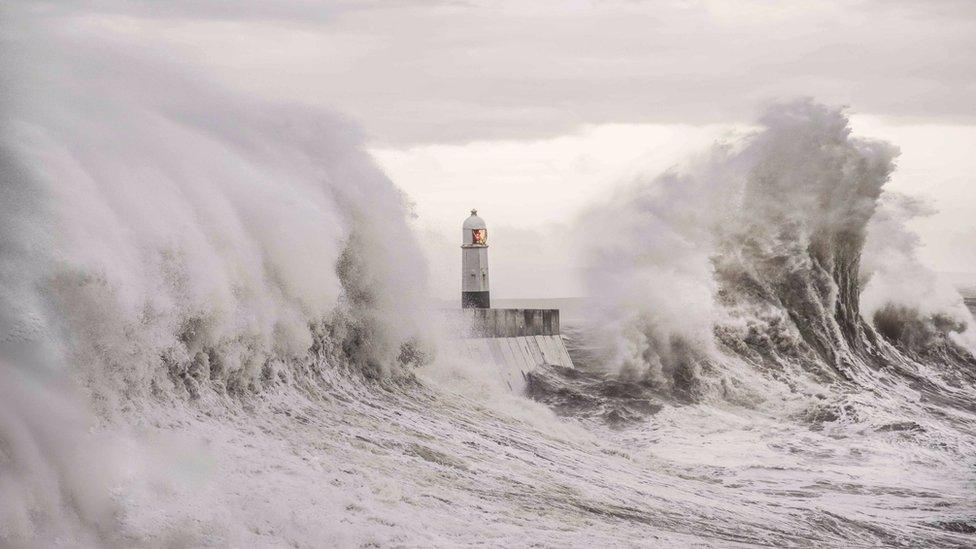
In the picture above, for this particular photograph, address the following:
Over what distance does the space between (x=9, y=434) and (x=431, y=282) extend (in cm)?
702

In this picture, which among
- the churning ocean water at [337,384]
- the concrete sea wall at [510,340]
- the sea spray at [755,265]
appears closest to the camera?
the churning ocean water at [337,384]

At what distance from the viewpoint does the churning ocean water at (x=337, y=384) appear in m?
6.88

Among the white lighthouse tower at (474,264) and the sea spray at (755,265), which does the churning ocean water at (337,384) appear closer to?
the sea spray at (755,265)

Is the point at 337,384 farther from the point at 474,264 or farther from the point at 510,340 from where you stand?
the point at 474,264

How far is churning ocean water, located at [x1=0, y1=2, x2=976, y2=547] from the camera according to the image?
271 inches

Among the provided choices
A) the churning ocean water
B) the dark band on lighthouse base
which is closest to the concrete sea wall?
the churning ocean water

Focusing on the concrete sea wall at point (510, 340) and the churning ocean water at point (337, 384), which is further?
the concrete sea wall at point (510, 340)

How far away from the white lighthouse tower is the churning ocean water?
4.66 feet

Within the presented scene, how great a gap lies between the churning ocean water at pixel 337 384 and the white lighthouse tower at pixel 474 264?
4.66ft

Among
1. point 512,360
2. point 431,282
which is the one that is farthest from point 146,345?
point 512,360

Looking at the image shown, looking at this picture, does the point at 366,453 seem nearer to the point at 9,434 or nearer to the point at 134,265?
the point at 134,265

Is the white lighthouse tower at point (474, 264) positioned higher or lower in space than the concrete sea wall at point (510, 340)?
higher

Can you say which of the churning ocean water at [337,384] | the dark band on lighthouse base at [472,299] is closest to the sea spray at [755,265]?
the churning ocean water at [337,384]

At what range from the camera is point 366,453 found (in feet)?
28.0
